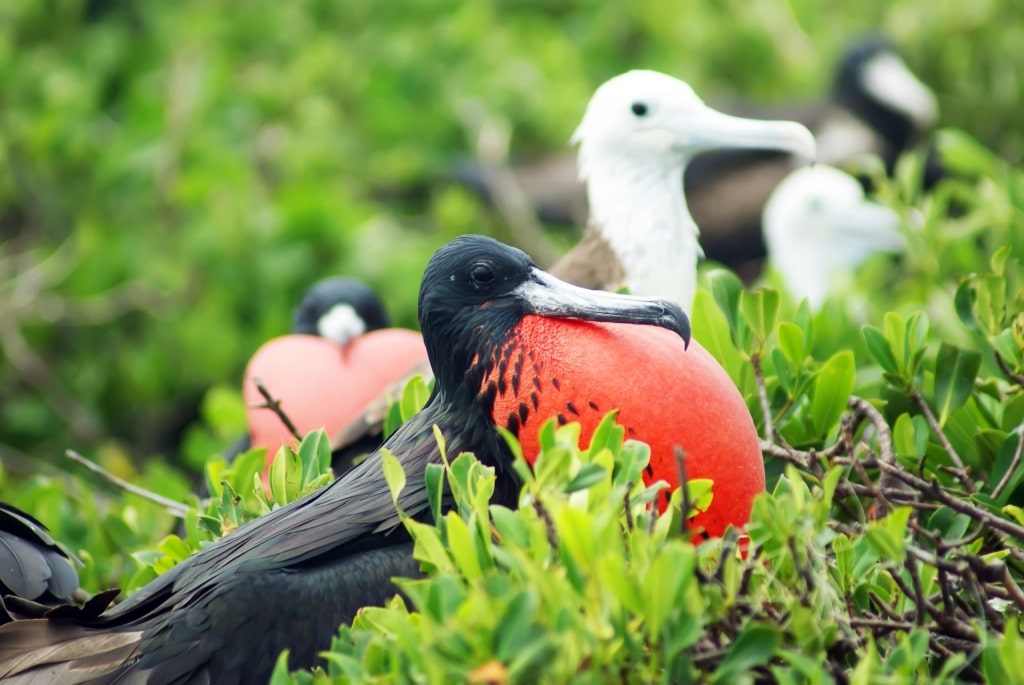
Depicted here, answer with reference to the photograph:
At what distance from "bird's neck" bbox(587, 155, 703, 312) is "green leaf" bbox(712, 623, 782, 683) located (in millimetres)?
1668

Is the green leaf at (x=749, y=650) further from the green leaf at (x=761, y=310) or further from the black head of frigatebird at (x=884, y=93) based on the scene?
the black head of frigatebird at (x=884, y=93)

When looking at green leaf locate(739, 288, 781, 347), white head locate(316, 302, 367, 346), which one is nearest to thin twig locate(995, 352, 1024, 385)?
green leaf locate(739, 288, 781, 347)

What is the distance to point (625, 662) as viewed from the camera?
147 cm

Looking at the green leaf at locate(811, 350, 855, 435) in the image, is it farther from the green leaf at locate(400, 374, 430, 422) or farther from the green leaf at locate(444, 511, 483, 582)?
the green leaf at locate(444, 511, 483, 582)

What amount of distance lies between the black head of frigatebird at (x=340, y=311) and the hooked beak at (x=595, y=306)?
1398 mm

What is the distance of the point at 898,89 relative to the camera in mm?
6477

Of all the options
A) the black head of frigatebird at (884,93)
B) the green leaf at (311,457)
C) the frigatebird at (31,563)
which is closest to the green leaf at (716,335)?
the green leaf at (311,457)

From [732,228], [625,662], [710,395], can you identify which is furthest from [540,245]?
[625,662]

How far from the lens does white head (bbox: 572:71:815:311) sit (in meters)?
3.18

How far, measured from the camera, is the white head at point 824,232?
5539 mm

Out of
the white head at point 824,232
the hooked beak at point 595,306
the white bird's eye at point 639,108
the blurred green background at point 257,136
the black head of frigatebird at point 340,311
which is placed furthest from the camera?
the white head at point 824,232

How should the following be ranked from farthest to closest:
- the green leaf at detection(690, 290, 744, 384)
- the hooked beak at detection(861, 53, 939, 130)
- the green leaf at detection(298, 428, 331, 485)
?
the hooked beak at detection(861, 53, 939, 130) < the green leaf at detection(690, 290, 744, 384) < the green leaf at detection(298, 428, 331, 485)

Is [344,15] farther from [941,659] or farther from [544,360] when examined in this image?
[941,659]

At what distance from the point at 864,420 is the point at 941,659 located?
655mm
